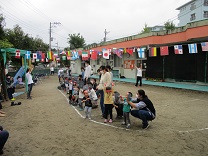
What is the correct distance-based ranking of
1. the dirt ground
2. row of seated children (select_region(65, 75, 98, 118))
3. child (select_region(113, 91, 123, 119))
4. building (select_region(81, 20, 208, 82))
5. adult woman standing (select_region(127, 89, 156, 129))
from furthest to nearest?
1. building (select_region(81, 20, 208, 82))
2. row of seated children (select_region(65, 75, 98, 118))
3. child (select_region(113, 91, 123, 119))
4. adult woman standing (select_region(127, 89, 156, 129))
5. the dirt ground

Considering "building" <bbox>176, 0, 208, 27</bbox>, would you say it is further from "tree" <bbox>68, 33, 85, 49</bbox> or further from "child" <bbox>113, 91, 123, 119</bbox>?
"child" <bbox>113, 91, 123, 119</bbox>

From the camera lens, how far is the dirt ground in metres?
4.13

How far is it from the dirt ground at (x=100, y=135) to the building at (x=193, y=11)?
3499cm

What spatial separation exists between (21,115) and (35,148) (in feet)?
11.0

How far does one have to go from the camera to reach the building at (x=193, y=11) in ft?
119

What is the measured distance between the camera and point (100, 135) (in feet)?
16.5

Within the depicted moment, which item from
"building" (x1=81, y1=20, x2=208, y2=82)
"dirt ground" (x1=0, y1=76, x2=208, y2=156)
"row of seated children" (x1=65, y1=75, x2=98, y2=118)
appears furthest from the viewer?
"building" (x1=81, y1=20, x2=208, y2=82)

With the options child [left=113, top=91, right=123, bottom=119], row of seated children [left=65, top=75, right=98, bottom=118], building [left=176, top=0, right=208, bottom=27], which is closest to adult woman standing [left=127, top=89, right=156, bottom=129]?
child [left=113, top=91, right=123, bottom=119]

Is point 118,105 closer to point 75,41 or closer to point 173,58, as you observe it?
point 173,58

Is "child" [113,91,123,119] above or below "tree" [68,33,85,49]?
below

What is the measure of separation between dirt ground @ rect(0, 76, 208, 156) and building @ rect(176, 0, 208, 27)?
115 ft

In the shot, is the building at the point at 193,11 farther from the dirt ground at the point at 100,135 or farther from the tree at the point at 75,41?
the dirt ground at the point at 100,135

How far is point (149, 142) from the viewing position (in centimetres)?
451

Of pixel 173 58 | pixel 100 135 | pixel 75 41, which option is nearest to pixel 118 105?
pixel 100 135
